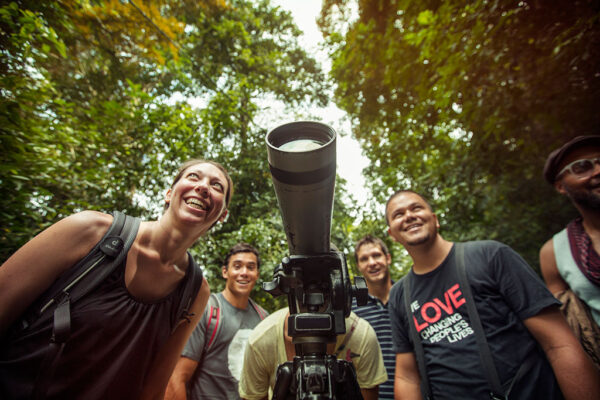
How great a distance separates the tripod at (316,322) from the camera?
1.05m

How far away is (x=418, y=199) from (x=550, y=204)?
3.62 meters

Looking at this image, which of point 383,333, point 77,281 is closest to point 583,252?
point 383,333

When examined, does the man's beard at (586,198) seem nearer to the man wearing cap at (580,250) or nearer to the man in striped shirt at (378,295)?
the man wearing cap at (580,250)

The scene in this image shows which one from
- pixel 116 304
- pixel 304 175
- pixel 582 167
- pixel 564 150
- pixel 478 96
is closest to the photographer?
pixel 304 175

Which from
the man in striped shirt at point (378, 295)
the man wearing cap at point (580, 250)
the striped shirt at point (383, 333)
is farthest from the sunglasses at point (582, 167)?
the striped shirt at point (383, 333)

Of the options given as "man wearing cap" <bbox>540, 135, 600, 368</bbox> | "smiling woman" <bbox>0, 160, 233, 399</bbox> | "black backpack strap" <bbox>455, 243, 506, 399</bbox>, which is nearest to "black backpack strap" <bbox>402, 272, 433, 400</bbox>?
"black backpack strap" <bbox>455, 243, 506, 399</bbox>

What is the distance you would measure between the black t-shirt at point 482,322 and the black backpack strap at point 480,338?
1.5 inches

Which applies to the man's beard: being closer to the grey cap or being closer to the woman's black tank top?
the grey cap

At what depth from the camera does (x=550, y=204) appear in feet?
14.5

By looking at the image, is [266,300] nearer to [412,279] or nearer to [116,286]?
[412,279]

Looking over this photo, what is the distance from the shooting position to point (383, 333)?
3047 millimetres

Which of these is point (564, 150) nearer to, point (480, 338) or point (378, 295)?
point (480, 338)

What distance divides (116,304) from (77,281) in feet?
0.82

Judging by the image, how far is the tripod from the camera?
1053 millimetres
